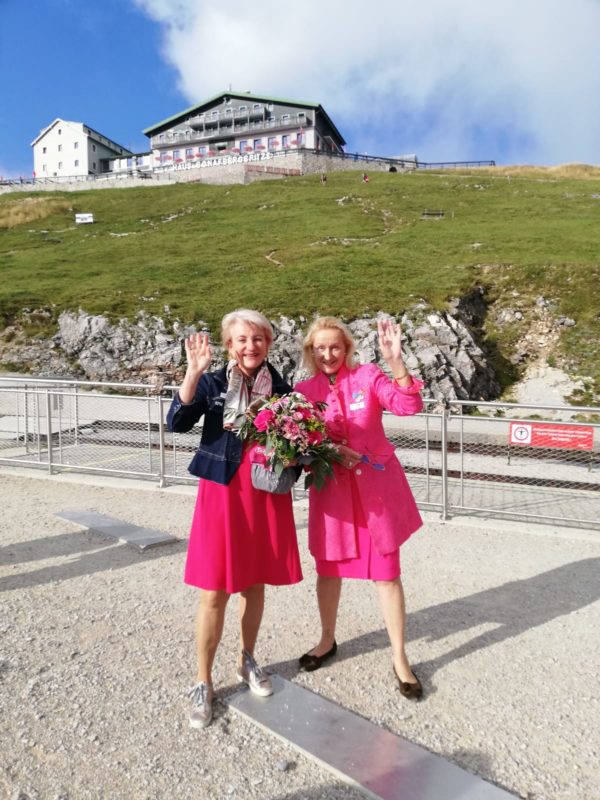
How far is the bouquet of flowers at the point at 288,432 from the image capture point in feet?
9.32

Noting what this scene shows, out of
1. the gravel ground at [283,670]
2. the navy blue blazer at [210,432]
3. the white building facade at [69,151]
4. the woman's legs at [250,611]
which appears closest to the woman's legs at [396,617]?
the gravel ground at [283,670]

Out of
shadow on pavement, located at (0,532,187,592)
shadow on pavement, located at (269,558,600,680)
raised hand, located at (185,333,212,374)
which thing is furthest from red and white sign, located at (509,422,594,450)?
raised hand, located at (185,333,212,374)

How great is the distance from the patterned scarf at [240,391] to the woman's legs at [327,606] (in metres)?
1.28

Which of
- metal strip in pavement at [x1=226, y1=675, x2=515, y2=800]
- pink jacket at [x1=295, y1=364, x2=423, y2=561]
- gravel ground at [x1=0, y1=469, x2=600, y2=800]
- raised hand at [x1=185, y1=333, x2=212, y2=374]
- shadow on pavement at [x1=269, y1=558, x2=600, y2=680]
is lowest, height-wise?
shadow on pavement at [x1=269, y1=558, x2=600, y2=680]

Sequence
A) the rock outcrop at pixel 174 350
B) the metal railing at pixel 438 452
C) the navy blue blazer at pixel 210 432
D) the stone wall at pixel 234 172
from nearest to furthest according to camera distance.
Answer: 1. the navy blue blazer at pixel 210 432
2. the metal railing at pixel 438 452
3. the rock outcrop at pixel 174 350
4. the stone wall at pixel 234 172

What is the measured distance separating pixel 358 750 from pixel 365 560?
3.19 feet

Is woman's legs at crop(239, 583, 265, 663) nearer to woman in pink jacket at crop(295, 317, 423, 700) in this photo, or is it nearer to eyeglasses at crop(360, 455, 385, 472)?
woman in pink jacket at crop(295, 317, 423, 700)

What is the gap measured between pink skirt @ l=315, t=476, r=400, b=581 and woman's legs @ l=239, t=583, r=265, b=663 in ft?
1.71

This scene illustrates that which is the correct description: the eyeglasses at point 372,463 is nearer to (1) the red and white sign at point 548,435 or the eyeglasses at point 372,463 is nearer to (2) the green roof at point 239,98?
(1) the red and white sign at point 548,435

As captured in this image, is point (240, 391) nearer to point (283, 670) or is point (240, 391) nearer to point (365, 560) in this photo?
point (365, 560)

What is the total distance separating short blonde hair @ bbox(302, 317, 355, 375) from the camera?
10.9 feet

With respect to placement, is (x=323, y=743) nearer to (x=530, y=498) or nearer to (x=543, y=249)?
(x=530, y=498)

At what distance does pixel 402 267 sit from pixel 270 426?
84.2 ft

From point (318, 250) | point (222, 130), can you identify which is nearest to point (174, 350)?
point (318, 250)
